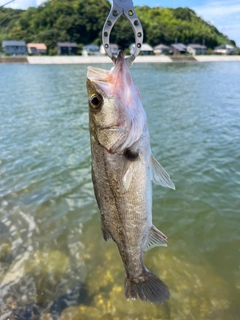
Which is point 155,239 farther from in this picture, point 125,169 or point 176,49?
point 176,49

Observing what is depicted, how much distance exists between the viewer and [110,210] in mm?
3244

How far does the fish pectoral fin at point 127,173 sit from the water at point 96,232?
3.78 m

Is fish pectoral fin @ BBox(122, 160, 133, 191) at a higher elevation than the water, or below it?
higher

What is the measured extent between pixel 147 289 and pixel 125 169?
1422mm

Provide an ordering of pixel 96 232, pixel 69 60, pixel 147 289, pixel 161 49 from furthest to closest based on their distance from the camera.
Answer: pixel 161 49 < pixel 69 60 < pixel 96 232 < pixel 147 289

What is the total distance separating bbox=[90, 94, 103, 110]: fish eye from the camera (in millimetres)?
2875

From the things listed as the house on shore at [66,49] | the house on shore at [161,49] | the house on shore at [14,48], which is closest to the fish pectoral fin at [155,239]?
the house on shore at [66,49]

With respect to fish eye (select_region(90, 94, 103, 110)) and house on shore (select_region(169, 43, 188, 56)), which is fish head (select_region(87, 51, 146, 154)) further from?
house on shore (select_region(169, 43, 188, 56))

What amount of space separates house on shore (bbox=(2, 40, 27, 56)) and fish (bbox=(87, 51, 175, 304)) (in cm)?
12458

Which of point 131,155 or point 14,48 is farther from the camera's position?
point 14,48

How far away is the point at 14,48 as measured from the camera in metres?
118

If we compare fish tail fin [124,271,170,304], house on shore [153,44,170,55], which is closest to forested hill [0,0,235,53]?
house on shore [153,44,170,55]

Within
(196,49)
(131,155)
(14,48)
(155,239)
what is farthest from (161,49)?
(131,155)

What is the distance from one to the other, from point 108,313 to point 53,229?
3.07 metres
